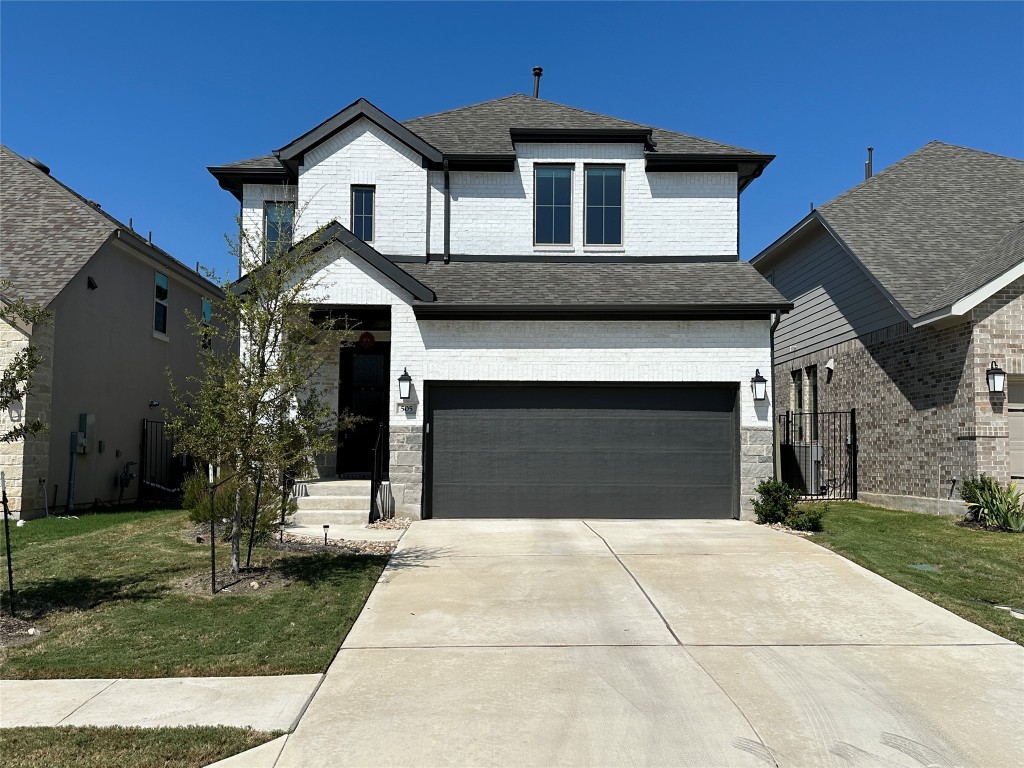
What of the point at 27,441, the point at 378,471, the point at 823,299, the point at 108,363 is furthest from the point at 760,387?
the point at 108,363

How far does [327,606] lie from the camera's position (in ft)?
25.0

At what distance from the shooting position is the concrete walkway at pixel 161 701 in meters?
4.92

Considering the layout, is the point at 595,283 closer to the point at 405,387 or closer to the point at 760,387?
the point at 760,387

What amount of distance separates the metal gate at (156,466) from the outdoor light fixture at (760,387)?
1260cm

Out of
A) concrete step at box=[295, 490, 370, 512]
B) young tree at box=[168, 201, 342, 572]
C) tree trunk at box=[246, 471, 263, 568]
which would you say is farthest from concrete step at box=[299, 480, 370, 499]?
young tree at box=[168, 201, 342, 572]

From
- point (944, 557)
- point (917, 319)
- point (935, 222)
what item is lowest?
point (944, 557)

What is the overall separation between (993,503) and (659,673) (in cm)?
915

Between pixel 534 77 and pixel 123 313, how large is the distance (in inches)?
436

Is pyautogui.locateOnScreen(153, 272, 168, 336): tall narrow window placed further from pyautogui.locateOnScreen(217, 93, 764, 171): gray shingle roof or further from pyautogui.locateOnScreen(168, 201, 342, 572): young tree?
pyautogui.locateOnScreen(168, 201, 342, 572): young tree

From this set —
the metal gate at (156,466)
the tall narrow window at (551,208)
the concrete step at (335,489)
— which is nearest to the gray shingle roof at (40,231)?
the metal gate at (156,466)

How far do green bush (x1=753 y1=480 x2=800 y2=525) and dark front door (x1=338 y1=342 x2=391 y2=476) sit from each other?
7.45 metres

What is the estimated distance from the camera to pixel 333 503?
13.0m

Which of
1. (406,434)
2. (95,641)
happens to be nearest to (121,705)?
(95,641)

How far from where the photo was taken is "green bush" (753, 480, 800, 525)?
41.6 ft
